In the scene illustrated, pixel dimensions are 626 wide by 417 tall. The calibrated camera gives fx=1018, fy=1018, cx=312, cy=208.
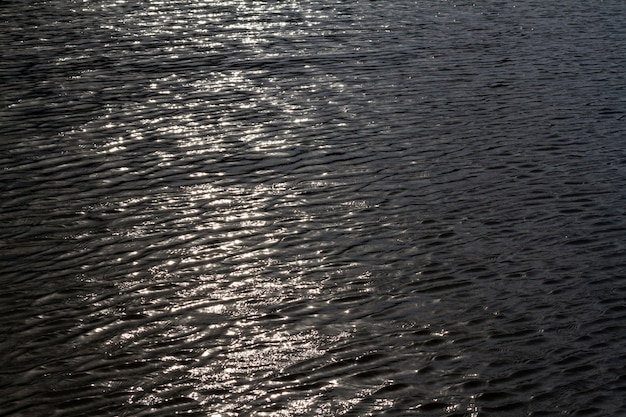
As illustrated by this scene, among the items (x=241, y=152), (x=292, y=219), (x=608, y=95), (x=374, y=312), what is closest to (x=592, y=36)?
(x=608, y=95)

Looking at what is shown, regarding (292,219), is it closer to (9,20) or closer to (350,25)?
(350,25)

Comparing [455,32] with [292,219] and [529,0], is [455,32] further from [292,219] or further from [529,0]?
[292,219]

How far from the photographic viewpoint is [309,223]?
713cm

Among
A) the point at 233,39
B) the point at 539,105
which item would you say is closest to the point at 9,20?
the point at 233,39

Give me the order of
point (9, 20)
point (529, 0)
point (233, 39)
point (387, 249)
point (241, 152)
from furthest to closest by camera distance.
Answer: point (529, 0)
point (9, 20)
point (233, 39)
point (241, 152)
point (387, 249)

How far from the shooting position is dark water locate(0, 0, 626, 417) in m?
5.23

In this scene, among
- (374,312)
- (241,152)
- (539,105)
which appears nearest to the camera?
(374,312)

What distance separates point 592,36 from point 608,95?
2723mm

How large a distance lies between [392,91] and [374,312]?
4700 mm

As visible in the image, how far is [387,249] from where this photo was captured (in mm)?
6777

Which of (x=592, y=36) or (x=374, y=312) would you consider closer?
(x=374, y=312)

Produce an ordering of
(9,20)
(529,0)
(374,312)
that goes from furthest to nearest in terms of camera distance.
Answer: (529,0)
(9,20)
(374,312)

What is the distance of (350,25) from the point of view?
12.9 metres

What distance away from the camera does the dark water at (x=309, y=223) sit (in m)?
5.23
